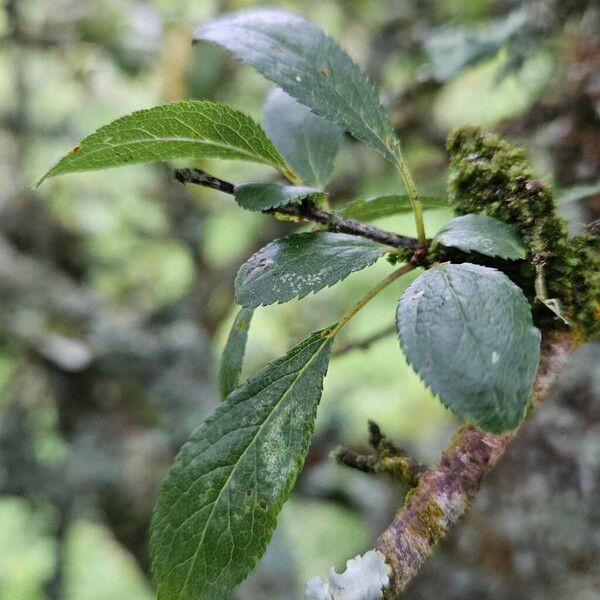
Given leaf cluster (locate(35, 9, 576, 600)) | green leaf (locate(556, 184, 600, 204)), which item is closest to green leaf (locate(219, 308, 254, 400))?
leaf cluster (locate(35, 9, 576, 600))

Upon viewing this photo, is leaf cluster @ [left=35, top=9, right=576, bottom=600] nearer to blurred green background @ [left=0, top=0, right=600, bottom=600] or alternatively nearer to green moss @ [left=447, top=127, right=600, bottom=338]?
green moss @ [left=447, top=127, right=600, bottom=338]

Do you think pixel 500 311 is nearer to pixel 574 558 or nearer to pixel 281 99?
pixel 281 99

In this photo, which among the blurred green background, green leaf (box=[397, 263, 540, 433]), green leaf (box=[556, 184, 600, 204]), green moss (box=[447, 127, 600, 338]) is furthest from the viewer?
the blurred green background

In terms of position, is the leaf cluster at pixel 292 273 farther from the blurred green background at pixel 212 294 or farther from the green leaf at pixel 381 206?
the blurred green background at pixel 212 294

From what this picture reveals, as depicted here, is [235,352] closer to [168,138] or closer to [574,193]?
[168,138]

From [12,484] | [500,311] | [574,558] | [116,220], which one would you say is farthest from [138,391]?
[500,311]

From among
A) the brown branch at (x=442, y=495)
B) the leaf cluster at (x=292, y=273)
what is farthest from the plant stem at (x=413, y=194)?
the brown branch at (x=442, y=495)
